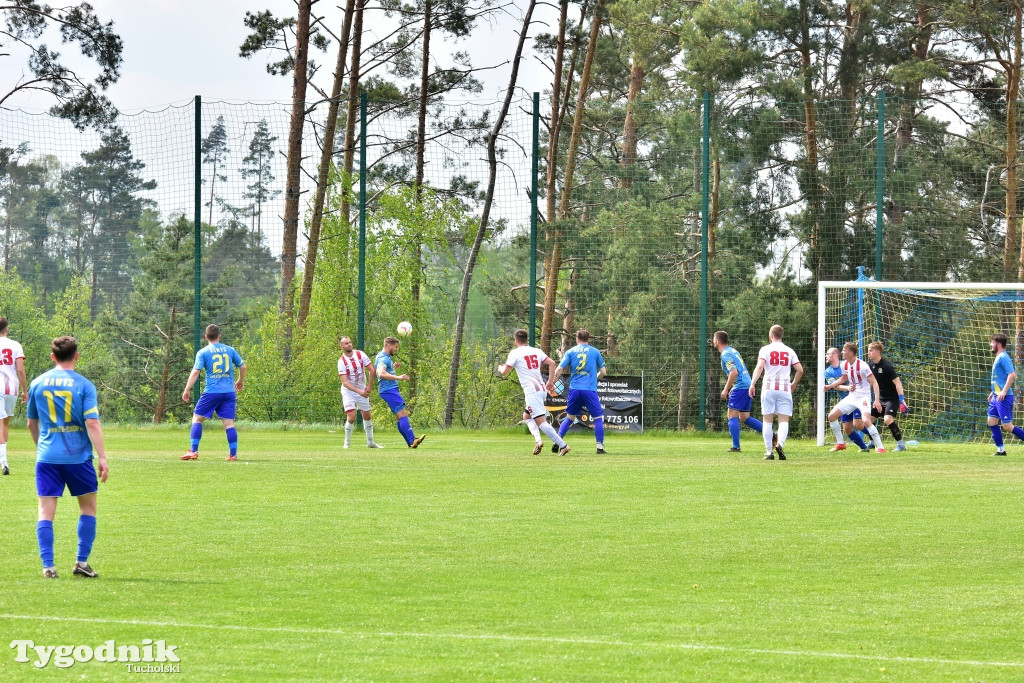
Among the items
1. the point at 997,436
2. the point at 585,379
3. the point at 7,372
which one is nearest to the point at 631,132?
the point at 585,379

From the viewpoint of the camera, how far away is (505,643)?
693 centimetres

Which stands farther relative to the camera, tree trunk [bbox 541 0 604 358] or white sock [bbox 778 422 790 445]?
tree trunk [bbox 541 0 604 358]

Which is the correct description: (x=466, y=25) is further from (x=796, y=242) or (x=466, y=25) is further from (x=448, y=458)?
(x=448, y=458)

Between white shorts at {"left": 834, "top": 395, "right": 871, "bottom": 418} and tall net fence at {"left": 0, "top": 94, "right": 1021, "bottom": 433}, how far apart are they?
581cm

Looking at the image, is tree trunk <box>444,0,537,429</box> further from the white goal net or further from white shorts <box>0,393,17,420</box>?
white shorts <box>0,393,17,420</box>

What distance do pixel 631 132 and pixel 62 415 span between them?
27.2 meters

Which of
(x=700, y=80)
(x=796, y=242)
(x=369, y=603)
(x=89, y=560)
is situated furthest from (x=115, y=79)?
(x=369, y=603)

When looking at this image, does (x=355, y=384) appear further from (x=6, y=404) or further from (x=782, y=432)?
(x=782, y=432)

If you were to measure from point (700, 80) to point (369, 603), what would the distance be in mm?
28844

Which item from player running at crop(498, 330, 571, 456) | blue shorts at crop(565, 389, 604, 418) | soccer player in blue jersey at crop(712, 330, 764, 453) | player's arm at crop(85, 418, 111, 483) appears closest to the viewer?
player's arm at crop(85, 418, 111, 483)

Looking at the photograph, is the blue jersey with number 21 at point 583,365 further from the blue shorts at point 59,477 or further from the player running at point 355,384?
the blue shorts at point 59,477

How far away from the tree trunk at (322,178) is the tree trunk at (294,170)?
15.6 inches

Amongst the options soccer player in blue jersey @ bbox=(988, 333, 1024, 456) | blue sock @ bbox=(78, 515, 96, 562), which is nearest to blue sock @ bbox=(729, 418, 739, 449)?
soccer player in blue jersey @ bbox=(988, 333, 1024, 456)

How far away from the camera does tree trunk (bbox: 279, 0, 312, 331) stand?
30656mm
